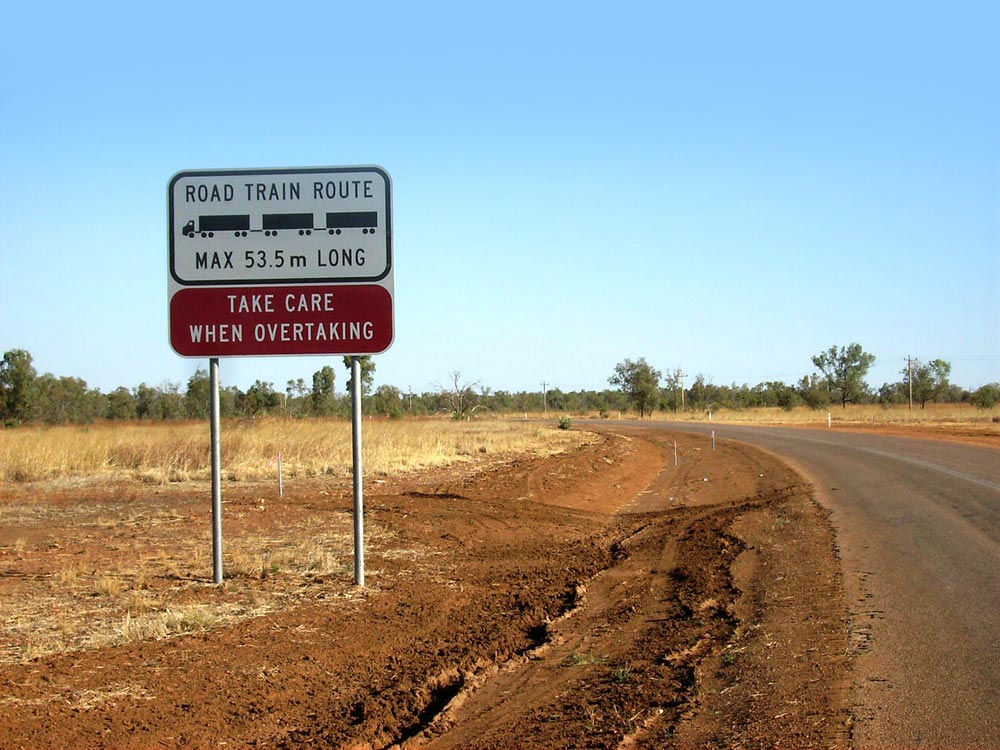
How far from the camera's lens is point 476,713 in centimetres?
576

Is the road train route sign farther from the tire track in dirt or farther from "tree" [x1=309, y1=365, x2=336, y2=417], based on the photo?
"tree" [x1=309, y1=365, x2=336, y2=417]

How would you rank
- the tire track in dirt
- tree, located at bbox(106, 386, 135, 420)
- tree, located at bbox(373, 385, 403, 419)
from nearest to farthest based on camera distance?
the tire track in dirt
tree, located at bbox(106, 386, 135, 420)
tree, located at bbox(373, 385, 403, 419)

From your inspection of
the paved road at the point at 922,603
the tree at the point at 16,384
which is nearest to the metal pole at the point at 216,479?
the paved road at the point at 922,603

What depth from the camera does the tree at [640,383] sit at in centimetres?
10288

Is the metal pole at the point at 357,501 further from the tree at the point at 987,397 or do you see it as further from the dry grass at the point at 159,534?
the tree at the point at 987,397

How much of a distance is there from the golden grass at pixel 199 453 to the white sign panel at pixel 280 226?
44.2 feet

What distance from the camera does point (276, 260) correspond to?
9875 millimetres

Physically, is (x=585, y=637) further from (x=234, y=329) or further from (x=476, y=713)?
(x=234, y=329)

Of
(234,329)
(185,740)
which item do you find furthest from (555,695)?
(234,329)

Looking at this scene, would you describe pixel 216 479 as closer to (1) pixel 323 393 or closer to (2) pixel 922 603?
(2) pixel 922 603

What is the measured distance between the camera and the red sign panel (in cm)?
977

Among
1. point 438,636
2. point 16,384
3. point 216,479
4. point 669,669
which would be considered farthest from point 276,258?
point 16,384

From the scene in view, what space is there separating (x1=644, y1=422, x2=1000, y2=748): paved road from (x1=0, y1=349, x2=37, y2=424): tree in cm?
4467

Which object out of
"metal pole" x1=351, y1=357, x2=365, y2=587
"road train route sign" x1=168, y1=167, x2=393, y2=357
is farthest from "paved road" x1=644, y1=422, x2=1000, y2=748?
"road train route sign" x1=168, y1=167, x2=393, y2=357
